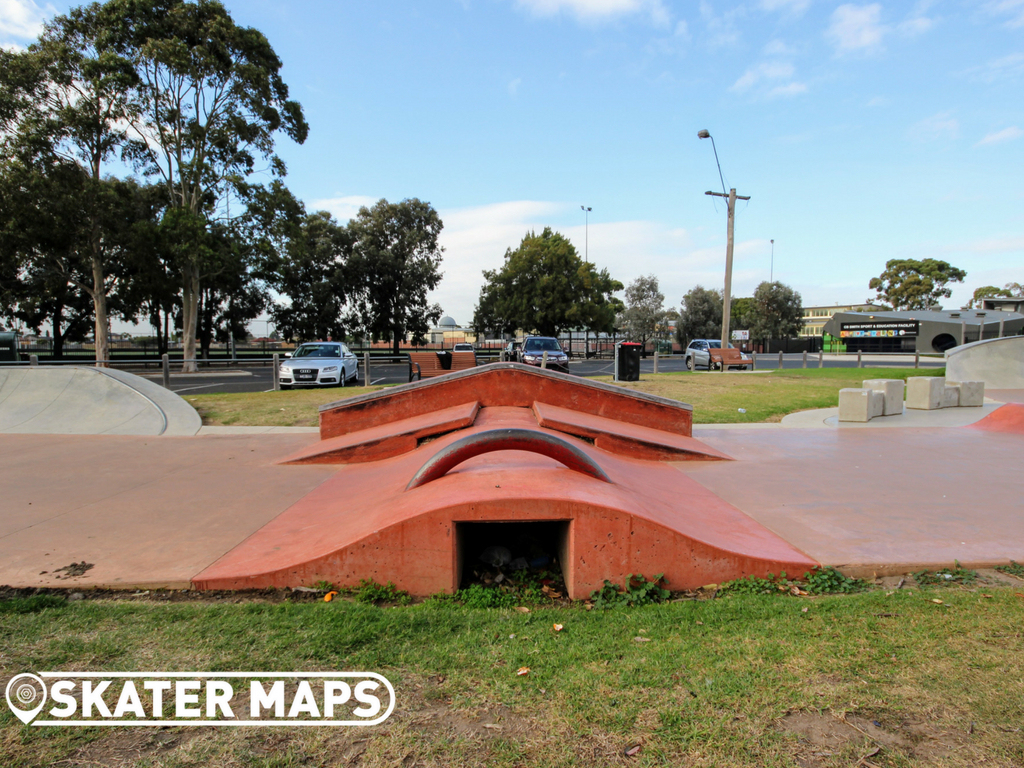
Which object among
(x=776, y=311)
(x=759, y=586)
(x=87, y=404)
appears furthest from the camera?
(x=776, y=311)

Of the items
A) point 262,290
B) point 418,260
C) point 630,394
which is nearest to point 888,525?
point 630,394

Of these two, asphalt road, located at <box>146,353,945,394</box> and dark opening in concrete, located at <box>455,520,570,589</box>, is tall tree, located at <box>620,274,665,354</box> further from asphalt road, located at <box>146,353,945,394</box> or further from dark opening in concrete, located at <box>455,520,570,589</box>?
dark opening in concrete, located at <box>455,520,570,589</box>

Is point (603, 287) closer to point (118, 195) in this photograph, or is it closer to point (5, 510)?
point (118, 195)

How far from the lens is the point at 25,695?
7.97 ft

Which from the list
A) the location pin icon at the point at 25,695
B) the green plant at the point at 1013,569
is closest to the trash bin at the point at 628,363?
the green plant at the point at 1013,569

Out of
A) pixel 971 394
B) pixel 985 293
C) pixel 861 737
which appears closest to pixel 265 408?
pixel 861 737

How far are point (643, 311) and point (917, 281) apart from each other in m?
39.9

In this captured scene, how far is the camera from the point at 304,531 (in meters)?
4.45

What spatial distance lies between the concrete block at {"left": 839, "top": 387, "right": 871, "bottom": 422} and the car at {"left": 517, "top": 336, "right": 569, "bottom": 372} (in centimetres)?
1193

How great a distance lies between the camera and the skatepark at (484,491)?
3.62 meters

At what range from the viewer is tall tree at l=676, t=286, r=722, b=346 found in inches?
2566

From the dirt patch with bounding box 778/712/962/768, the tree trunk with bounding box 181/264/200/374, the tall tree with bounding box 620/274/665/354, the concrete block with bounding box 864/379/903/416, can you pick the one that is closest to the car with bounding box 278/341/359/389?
the concrete block with bounding box 864/379/903/416

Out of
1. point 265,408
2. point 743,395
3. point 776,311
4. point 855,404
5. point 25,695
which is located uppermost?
point 776,311

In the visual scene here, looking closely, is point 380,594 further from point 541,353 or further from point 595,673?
point 541,353
